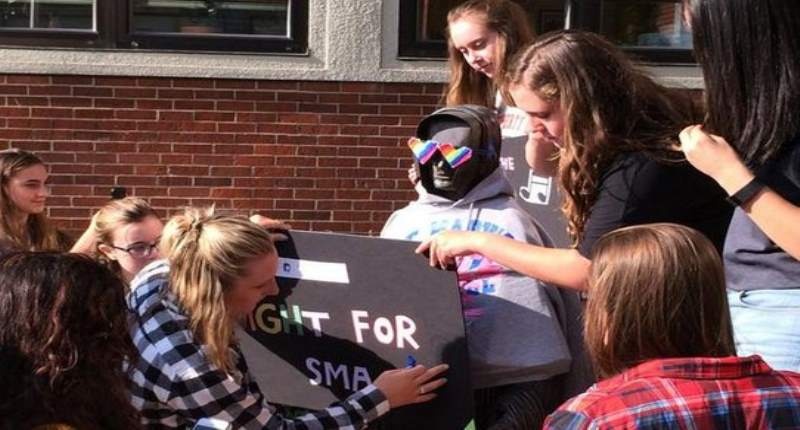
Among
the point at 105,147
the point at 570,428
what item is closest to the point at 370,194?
the point at 105,147

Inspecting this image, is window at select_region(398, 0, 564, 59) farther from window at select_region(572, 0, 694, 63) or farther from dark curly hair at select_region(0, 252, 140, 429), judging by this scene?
dark curly hair at select_region(0, 252, 140, 429)

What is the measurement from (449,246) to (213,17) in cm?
430

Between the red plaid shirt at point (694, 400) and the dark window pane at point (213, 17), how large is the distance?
508 centimetres

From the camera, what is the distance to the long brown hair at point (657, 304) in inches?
75.7

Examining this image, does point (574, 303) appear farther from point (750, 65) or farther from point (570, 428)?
point (570, 428)

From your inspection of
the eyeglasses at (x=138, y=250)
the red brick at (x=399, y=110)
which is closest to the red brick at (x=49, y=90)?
the red brick at (x=399, y=110)

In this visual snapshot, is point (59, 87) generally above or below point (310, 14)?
below

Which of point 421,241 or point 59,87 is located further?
point 59,87

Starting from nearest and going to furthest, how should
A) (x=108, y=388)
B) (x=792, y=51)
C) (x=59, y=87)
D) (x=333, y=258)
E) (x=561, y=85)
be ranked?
(x=108, y=388), (x=792, y=51), (x=561, y=85), (x=333, y=258), (x=59, y=87)

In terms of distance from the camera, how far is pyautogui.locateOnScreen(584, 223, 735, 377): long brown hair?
192 centimetres

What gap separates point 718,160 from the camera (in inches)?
92.1

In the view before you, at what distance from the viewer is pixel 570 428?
1.92 metres

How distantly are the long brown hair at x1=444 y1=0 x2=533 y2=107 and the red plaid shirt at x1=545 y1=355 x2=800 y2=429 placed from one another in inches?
90.9

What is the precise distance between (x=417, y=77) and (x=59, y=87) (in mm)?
2069
